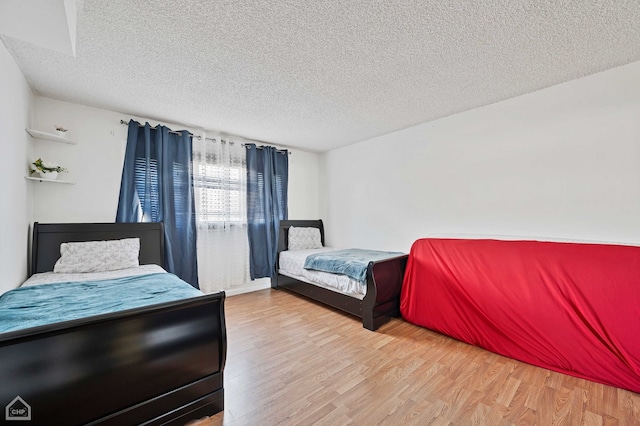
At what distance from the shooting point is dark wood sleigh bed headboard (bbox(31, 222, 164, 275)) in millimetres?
2361

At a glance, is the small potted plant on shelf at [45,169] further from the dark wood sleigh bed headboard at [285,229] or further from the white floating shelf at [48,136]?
the dark wood sleigh bed headboard at [285,229]

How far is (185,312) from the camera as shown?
1.38 metres

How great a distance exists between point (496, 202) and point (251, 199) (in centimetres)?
320

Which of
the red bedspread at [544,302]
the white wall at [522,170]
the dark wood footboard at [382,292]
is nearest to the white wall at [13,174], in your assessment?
the dark wood footboard at [382,292]

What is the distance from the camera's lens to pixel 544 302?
1.92 metres

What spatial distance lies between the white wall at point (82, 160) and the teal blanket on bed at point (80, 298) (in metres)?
1.06

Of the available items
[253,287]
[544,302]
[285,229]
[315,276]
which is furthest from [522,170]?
[253,287]

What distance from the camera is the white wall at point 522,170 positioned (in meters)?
1.99

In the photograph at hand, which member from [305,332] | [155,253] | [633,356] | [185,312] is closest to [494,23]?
[633,356]

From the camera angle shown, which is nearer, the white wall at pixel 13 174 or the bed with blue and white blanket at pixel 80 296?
the bed with blue and white blanket at pixel 80 296

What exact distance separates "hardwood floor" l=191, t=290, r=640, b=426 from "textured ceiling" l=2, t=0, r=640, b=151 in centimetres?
233

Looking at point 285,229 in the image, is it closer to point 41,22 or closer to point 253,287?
point 253,287

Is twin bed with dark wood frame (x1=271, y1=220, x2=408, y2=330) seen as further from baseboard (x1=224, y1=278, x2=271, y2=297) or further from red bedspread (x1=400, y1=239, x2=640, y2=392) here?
baseboard (x1=224, y1=278, x2=271, y2=297)

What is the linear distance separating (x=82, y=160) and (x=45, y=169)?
1.18 ft
